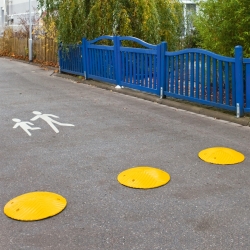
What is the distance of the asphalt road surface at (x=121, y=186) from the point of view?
11.4 ft

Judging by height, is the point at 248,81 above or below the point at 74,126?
above

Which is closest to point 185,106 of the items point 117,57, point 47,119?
point 47,119

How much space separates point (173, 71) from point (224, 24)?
56.7 inches

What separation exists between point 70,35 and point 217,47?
5674 millimetres

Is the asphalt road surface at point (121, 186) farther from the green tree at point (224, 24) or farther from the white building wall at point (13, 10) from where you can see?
the white building wall at point (13, 10)

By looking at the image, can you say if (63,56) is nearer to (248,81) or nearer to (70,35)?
(70,35)

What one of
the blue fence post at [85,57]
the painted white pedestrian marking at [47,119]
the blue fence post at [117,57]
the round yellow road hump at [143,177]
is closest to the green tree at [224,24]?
the blue fence post at [117,57]

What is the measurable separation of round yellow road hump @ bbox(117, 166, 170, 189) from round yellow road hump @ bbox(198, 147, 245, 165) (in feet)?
2.60

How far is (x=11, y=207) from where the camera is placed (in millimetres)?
4047

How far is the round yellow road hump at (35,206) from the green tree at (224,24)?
513 cm

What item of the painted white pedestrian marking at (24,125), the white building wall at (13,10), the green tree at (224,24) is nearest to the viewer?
the painted white pedestrian marking at (24,125)

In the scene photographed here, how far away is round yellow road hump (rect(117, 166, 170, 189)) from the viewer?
4598 mm

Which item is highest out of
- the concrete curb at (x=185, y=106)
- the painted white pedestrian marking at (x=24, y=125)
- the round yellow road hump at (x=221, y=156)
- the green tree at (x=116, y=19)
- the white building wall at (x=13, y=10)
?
the white building wall at (x=13, y=10)

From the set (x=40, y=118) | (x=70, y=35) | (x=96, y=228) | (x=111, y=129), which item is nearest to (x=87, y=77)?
(x=70, y=35)
